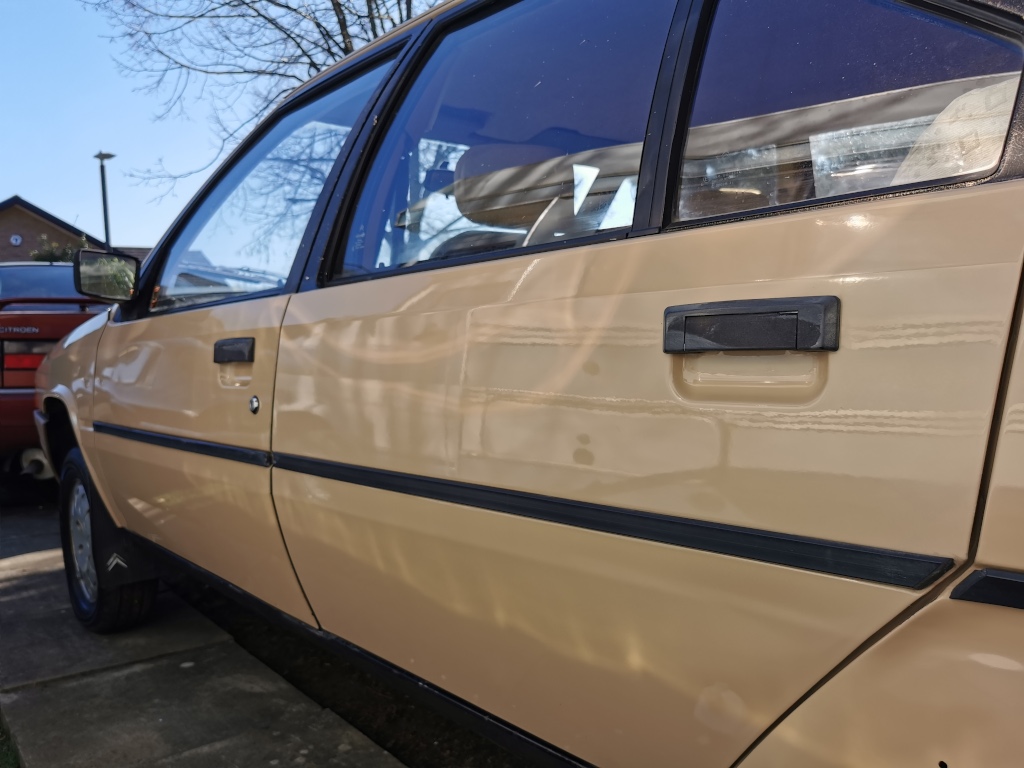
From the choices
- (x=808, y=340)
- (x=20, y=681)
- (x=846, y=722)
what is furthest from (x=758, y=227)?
(x=20, y=681)

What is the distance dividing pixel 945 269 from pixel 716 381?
12.2 inches

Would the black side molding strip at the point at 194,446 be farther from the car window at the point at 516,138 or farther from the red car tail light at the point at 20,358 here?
the red car tail light at the point at 20,358

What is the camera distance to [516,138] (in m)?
1.83

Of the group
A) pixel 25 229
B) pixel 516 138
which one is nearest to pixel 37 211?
pixel 25 229

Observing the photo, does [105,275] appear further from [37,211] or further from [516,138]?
[37,211]

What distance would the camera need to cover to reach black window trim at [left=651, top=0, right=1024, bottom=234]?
3.17ft

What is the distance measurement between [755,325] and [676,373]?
0.45 feet

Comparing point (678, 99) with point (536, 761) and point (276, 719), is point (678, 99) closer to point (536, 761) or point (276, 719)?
point (536, 761)

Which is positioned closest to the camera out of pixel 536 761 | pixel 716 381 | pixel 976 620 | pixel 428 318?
pixel 976 620

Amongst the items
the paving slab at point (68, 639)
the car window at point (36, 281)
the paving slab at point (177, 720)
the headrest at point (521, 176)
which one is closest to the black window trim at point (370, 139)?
the headrest at point (521, 176)

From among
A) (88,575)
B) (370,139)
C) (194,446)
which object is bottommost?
(88,575)

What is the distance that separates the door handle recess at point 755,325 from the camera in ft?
3.38

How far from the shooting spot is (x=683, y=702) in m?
1.22

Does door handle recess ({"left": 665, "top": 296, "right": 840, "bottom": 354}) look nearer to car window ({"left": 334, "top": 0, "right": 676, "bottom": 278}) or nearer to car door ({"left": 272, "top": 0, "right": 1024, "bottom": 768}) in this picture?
car door ({"left": 272, "top": 0, "right": 1024, "bottom": 768})
